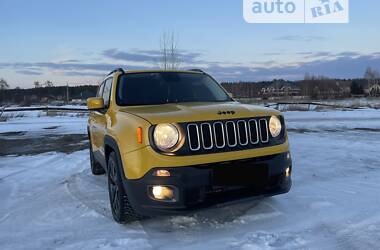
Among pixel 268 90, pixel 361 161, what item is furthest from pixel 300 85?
pixel 361 161

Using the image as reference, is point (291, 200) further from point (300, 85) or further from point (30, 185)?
point (300, 85)

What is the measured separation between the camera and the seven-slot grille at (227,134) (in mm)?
4242

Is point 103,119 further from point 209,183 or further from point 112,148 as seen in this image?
point 209,183

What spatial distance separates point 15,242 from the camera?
4.48m

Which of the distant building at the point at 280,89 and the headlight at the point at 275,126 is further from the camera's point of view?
the distant building at the point at 280,89

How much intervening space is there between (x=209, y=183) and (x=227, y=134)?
0.53 metres

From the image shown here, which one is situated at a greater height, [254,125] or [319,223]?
[254,125]

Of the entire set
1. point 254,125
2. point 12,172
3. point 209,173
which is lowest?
point 12,172

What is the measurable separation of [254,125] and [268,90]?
137 m

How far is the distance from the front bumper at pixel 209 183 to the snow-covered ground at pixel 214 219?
0.63 feet

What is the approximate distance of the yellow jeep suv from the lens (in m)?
4.19

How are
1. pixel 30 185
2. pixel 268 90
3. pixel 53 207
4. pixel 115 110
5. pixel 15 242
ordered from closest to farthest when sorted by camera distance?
pixel 15 242 → pixel 115 110 → pixel 53 207 → pixel 30 185 → pixel 268 90

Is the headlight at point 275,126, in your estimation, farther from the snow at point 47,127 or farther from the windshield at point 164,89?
the snow at point 47,127

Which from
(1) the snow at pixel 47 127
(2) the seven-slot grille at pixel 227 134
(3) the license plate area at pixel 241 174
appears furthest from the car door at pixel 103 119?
(1) the snow at pixel 47 127
